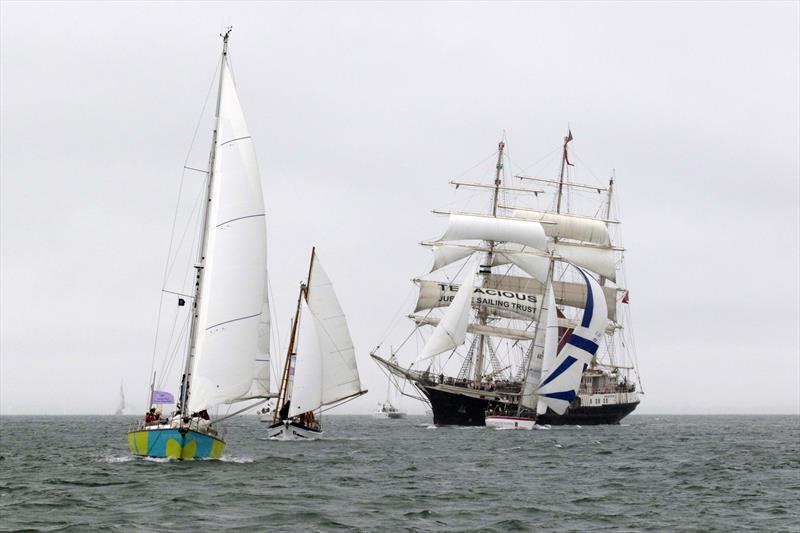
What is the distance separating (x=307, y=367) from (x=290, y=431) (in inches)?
222

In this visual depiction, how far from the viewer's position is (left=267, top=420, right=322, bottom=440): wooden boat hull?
72.2 meters

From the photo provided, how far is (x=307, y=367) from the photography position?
6912 centimetres

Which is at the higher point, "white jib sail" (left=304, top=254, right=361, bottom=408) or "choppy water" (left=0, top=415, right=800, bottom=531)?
"white jib sail" (left=304, top=254, right=361, bottom=408)

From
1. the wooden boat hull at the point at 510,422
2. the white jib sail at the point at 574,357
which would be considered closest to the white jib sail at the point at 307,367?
the wooden boat hull at the point at 510,422

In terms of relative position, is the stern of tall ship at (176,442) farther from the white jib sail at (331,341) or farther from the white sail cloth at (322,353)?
the white jib sail at (331,341)

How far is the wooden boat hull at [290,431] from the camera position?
237 feet

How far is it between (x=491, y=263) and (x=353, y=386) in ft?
182

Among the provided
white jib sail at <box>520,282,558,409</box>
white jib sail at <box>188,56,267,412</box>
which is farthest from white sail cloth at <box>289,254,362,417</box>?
white jib sail at <box>520,282,558,409</box>

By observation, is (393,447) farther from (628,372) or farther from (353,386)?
(628,372)

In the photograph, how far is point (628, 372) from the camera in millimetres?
143875

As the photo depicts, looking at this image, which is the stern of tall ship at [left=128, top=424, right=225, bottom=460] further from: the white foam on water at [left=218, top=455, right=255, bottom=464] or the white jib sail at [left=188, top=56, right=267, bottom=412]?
the white foam on water at [left=218, top=455, right=255, bottom=464]

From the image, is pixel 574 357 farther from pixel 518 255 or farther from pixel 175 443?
pixel 175 443

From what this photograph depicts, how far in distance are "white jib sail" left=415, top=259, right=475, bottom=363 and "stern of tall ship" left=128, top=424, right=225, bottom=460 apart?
61.1m

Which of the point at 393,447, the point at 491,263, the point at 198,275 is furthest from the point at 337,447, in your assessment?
the point at 491,263
